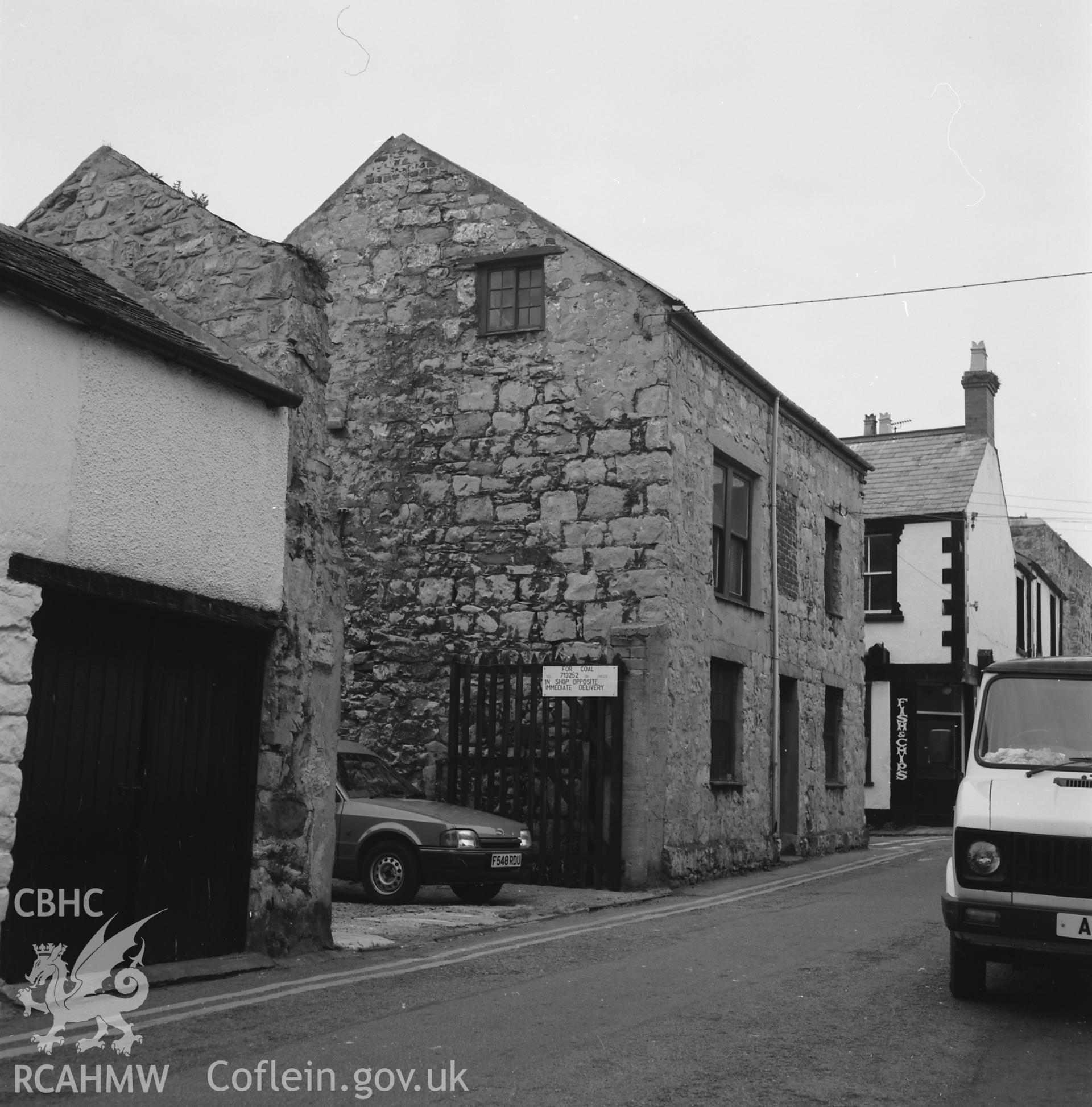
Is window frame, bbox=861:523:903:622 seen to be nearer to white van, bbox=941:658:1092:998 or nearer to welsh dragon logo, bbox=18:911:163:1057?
→ white van, bbox=941:658:1092:998

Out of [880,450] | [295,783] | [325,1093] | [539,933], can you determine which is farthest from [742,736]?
[880,450]

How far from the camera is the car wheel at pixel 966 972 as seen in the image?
8.17 m

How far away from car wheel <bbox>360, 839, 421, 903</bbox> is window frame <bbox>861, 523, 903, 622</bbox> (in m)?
21.1

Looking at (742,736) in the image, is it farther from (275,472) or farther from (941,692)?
(941,692)

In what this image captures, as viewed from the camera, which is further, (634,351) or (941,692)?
(941,692)

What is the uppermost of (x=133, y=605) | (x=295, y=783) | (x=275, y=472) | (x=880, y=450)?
(x=880, y=450)

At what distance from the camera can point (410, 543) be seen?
59.3 feet

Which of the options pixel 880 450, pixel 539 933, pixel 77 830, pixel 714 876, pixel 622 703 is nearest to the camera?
pixel 77 830

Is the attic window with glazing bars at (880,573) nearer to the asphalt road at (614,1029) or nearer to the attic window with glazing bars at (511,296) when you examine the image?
the attic window with glazing bars at (511,296)

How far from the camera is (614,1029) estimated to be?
7.20 metres

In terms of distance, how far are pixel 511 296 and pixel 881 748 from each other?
18263 mm

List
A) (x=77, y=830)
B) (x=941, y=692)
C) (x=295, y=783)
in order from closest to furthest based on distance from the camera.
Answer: (x=77, y=830)
(x=295, y=783)
(x=941, y=692)

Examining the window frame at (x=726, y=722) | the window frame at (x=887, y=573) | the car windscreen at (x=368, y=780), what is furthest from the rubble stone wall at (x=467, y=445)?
the window frame at (x=887, y=573)

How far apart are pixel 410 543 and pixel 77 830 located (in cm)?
1003
